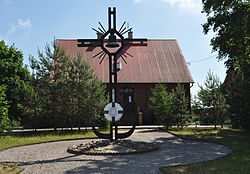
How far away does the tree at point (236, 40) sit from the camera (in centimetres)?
1288

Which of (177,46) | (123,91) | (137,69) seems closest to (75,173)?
(123,91)

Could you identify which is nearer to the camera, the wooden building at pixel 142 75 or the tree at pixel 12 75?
the tree at pixel 12 75

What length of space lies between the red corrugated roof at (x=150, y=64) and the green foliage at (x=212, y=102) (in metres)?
5.99

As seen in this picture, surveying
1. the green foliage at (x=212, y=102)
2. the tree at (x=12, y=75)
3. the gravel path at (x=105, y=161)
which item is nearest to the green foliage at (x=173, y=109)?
the green foliage at (x=212, y=102)

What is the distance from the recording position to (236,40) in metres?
13.7

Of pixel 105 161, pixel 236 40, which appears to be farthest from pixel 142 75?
pixel 105 161

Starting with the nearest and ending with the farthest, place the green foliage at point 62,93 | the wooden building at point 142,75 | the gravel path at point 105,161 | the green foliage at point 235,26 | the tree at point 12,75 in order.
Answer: the gravel path at point 105,161, the green foliage at point 235,26, the green foliage at point 62,93, the tree at point 12,75, the wooden building at point 142,75

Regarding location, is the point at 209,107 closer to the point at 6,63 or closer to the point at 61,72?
the point at 61,72

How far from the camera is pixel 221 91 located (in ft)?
57.3

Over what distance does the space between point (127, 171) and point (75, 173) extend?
1.34 metres

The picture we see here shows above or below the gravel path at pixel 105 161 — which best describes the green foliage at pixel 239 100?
above

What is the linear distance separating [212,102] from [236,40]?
5.46m

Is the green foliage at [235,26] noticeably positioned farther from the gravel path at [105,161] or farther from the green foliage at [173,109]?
the gravel path at [105,161]

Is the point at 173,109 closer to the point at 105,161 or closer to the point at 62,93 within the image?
the point at 62,93
